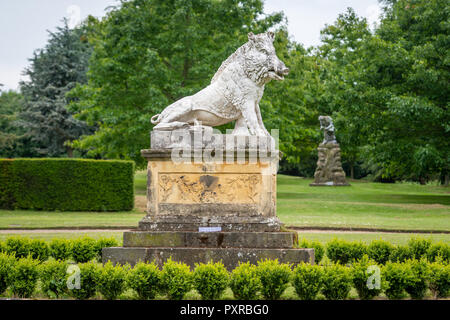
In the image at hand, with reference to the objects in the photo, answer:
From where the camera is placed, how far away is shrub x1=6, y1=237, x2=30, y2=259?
9.24 metres

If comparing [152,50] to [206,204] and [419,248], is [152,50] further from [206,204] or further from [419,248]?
[419,248]

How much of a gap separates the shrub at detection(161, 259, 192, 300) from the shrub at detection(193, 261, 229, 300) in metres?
0.11

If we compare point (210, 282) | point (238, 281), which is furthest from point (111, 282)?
point (238, 281)

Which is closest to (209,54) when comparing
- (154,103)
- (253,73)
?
(154,103)

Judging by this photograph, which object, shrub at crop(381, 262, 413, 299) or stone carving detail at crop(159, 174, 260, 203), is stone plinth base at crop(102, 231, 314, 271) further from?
shrub at crop(381, 262, 413, 299)

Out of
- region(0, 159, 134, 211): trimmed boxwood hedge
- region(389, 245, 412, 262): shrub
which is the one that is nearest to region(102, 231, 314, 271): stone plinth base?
region(389, 245, 412, 262): shrub

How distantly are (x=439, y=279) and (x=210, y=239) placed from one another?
3.32 m

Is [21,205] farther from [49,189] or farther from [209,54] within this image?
[209,54]

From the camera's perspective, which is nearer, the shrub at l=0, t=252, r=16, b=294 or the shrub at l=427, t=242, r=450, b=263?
the shrub at l=0, t=252, r=16, b=294

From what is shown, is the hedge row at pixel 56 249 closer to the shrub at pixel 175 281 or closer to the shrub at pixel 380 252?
the shrub at pixel 175 281

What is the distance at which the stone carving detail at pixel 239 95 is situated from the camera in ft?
28.8

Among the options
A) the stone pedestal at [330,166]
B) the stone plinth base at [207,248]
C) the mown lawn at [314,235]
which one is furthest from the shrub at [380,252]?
the stone pedestal at [330,166]

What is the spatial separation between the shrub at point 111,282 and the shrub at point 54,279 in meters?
0.51

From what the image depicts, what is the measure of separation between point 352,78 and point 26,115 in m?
21.1
